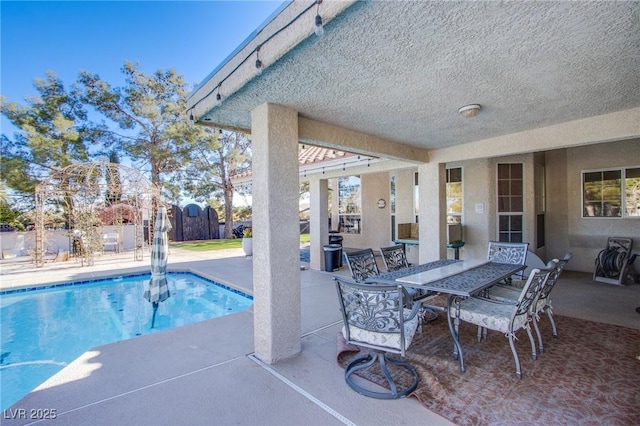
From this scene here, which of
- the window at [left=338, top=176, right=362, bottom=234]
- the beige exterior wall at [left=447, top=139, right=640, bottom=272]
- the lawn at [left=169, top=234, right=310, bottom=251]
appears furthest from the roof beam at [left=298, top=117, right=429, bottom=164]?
the lawn at [left=169, top=234, right=310, bottom=251]

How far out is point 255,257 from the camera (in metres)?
3.74

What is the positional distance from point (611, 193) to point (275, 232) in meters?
9.26

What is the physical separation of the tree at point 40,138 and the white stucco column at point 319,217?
45.9ft

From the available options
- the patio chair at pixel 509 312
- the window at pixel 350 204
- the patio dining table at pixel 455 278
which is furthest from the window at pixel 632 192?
the window at pixel 350 204

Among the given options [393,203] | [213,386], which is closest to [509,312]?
[213,386]

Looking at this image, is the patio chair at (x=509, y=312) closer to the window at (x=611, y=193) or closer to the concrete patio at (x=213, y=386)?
the concrete patio at (x=213, y=386)

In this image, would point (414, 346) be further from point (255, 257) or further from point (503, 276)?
point (255, 257)

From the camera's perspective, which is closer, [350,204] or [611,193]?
[611,193]

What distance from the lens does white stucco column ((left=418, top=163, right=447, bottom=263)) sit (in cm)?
632

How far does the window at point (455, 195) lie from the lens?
8.90 meters

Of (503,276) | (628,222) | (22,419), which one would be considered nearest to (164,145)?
(22,419)

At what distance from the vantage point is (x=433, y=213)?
638 centimetres

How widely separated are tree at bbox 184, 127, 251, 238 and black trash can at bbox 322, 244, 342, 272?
1224 centimetres

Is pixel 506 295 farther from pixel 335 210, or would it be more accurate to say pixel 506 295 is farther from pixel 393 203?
pixel 335 210
